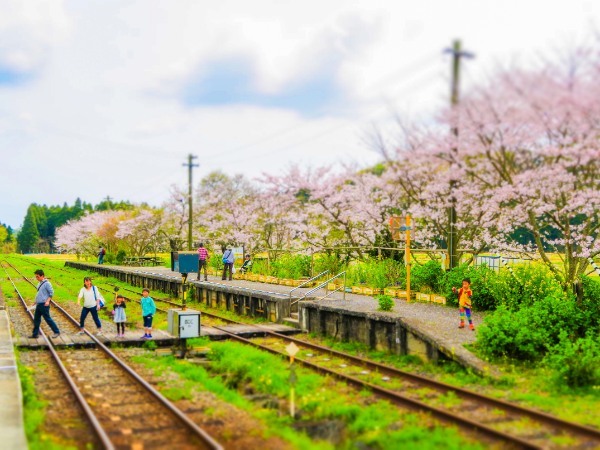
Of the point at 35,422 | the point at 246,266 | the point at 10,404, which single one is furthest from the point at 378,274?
the point at 35,422

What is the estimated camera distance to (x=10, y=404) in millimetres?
8891

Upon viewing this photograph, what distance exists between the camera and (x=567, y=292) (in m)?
15.2

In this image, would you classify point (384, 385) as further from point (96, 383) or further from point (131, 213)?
point (131, 213)

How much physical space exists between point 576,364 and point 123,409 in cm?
734

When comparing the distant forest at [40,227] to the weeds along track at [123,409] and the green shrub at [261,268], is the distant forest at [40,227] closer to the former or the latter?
the green shrub at [261,268]

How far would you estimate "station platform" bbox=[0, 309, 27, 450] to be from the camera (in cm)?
735

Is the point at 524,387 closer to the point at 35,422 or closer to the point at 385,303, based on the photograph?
the point at 385,303

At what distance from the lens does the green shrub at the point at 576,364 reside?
10.4 meters

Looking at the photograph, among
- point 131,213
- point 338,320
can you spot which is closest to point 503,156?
point 338,320

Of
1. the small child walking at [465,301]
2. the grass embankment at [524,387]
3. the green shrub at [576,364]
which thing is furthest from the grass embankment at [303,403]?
the small child walking at [465,301]

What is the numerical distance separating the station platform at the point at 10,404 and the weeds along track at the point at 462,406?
5.37 meters

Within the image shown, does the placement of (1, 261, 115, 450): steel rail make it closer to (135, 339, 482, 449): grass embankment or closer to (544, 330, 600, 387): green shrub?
(135, 339, 482, 449): grass embankment

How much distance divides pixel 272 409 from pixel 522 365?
5188mm

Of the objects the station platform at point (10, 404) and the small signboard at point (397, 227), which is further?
the small signboard at point (397, 227)
